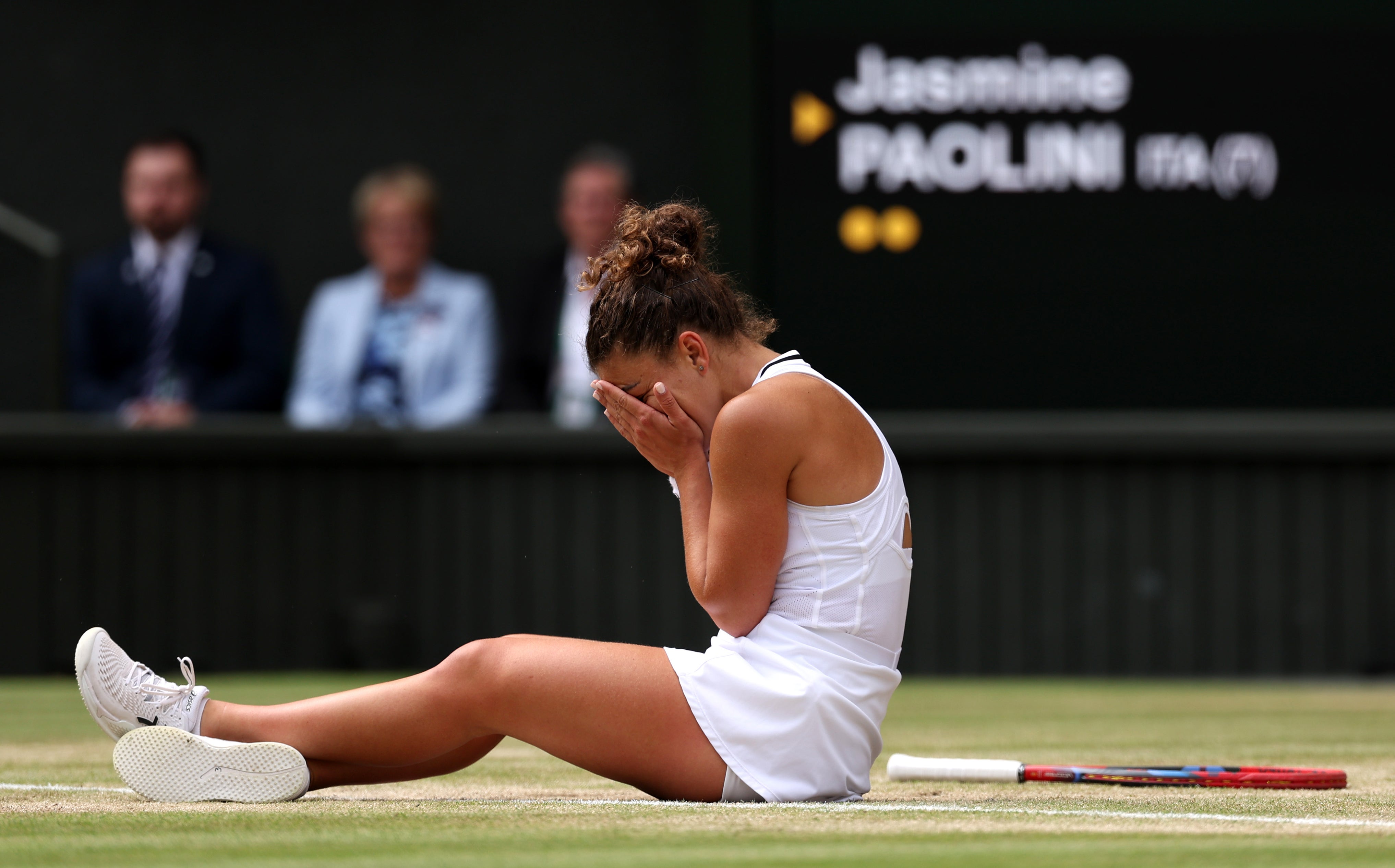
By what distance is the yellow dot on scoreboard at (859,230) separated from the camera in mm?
7188

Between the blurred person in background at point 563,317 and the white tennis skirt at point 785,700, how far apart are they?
15.6ft

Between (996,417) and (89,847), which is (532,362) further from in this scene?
(89,847)

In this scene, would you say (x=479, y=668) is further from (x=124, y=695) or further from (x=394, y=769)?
(x=124, y=695)

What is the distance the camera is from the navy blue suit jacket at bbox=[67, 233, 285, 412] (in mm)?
7840

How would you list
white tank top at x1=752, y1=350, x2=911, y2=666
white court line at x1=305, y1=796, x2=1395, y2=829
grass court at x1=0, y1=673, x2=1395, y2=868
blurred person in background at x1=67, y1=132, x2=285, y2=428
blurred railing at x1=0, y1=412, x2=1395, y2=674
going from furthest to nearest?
blurred person in background at x1=67, y1=132, x2=285, y2=428 < blurred railing at x1=0, y1=412, x2=1395, y2=674 < white tank top at x1=752, y1=350, x2=911, y2=666 < white court line at x1=305, y1=796, x2=1395, y2=829 < grass court at x1=0, y1=673, x2=1395, y2=868

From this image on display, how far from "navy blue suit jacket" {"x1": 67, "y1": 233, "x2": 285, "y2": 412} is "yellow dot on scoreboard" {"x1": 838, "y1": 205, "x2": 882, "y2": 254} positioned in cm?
265

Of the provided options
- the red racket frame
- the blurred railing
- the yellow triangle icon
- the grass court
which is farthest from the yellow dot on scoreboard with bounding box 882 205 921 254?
the red racket frame

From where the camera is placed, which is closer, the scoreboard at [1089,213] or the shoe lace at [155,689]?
the shoe lace at [155,689]

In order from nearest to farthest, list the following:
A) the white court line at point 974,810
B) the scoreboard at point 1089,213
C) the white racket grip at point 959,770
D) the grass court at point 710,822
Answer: the grass court at point 710,822, the white court line at point 974,810, the white racket grip at point 959,770, the scoreboard at point 1089,213

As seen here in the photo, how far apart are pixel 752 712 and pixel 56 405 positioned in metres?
5.93

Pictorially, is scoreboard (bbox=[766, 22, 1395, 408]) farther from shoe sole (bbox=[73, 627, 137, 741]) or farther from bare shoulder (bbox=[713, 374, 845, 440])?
shoe sole (bbox=[73, 627, 137, 741])

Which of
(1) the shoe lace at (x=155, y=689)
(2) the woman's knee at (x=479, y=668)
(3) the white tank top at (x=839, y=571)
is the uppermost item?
(3) the white tank top at (x=839, y=571)

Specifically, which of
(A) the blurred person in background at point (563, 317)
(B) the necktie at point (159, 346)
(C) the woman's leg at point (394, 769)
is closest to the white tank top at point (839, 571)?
(C) the woman's leg at point (394, 769)

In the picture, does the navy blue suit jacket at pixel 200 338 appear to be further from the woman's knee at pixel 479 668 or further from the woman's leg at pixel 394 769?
the woman's knee at pixel 479 668
